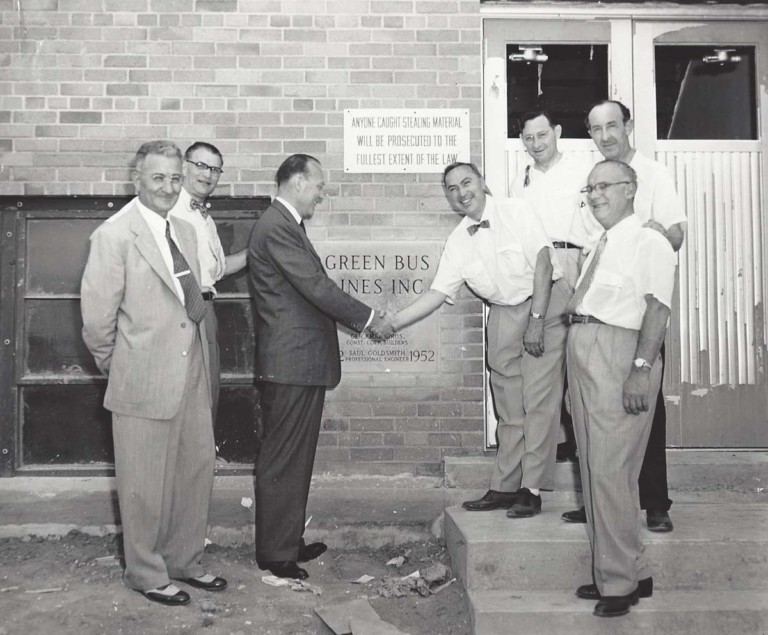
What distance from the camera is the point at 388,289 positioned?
16.8ft

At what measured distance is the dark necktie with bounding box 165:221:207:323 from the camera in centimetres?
395

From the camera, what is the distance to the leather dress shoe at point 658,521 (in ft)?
13.1

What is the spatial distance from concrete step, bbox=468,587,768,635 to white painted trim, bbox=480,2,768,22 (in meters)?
3.73

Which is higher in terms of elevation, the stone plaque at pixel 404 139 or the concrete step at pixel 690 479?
the stone plaque at pixel 404 139

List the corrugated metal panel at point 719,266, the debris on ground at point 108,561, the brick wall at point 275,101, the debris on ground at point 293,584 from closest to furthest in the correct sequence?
the debris on ground at point 293,584, the debris on ground at point 108,561, the brick wall at point 275,101, the corrugated metal panel at point 719,266

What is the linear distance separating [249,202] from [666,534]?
324 centimetres

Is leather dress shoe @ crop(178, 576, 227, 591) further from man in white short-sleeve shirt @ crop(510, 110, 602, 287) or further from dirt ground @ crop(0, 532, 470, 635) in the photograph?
man in white short-sleeve shirt @ crop(510, 110, 602, 287)

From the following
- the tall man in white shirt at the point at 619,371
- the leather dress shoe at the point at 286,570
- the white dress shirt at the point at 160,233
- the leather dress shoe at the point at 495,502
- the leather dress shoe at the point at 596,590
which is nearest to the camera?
the tall man in white shirt at the point at 619,371

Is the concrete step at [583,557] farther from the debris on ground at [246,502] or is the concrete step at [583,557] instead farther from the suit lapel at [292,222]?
the suit lapel at [292,222]

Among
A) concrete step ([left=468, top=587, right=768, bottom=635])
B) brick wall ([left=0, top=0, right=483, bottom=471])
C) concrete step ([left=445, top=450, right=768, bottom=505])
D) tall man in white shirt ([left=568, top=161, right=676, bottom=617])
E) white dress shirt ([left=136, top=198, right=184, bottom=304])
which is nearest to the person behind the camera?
tall man in white shirt ([left=568, top=161, right=676, bottom=617])

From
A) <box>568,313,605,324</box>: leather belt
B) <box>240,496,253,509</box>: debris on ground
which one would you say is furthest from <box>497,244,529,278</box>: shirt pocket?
<box>240,496,253,509</box>: debris on ground

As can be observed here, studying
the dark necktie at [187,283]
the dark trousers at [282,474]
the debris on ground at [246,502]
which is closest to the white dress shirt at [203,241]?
the dark necktie at [187,283]

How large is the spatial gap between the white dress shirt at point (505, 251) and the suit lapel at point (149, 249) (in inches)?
68.9

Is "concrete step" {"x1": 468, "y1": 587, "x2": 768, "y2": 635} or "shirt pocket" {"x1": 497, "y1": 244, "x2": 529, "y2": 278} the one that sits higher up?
"shirt pocket" {"x1": 497, "y1": 244, "x2": 529, "y2": 278}
